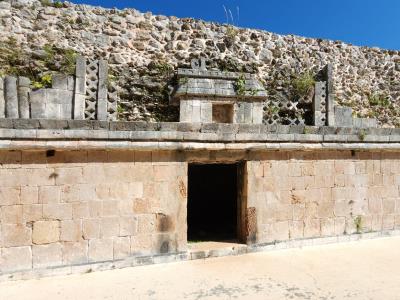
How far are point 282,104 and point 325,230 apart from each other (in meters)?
5.72

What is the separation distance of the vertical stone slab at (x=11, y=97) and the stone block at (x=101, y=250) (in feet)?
8.40

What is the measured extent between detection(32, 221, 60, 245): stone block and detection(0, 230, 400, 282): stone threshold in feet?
1.42

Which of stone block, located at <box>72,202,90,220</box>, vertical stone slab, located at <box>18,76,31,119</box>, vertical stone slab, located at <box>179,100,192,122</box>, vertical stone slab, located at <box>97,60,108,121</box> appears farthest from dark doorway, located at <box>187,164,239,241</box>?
vertical stone slab, located at <box>18,76,31,119</box>

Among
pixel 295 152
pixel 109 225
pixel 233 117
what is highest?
pixel 233 117

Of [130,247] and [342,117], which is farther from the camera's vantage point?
[342,117]

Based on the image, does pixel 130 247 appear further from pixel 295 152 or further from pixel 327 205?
pixel 327 205

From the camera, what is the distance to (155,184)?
18.2 feet

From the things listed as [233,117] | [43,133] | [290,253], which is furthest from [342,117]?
[43,133]

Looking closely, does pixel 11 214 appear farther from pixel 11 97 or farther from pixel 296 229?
pixel 296 229

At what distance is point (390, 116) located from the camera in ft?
44.8

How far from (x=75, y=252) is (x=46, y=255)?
0.42 metres

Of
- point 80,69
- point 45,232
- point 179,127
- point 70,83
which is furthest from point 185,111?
point 45,232

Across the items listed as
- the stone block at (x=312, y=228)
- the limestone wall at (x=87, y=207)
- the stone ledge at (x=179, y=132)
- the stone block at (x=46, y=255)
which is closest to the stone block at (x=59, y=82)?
the stone ledge at (x=179, y=132)

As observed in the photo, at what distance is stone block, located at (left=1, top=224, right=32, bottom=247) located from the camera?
184 inches
